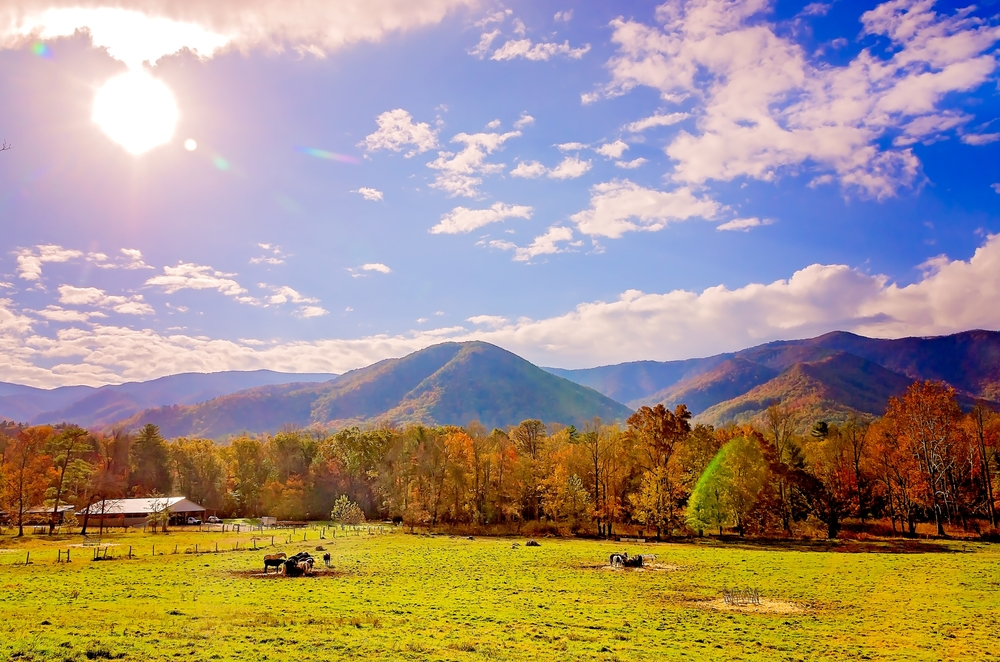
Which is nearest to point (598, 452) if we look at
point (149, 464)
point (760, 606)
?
point (760, 606)

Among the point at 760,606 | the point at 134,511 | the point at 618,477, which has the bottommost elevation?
the point at 134,511

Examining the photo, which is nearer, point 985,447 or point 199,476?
point 985,447

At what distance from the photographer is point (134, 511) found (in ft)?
332

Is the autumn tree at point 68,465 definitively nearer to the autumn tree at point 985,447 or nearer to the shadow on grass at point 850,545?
the shadow on grass at point 850,545

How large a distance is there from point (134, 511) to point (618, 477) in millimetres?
84037

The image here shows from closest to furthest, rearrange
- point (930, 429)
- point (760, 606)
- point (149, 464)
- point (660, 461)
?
1. point (760, 606)
2. point (930, 429)
3. point (660, 461)
4. point (149, 464)

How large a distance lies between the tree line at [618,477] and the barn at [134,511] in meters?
3.95

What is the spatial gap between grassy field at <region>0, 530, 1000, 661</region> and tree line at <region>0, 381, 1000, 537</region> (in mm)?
24036

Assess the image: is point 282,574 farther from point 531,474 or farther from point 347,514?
point 531,474

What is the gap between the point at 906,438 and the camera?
79.1m

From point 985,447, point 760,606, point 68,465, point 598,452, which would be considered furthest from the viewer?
point 598,452

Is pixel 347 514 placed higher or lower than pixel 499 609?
lower

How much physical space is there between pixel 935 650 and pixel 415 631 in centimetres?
2006

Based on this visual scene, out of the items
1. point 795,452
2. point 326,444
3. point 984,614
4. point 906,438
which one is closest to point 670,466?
point 795,452
